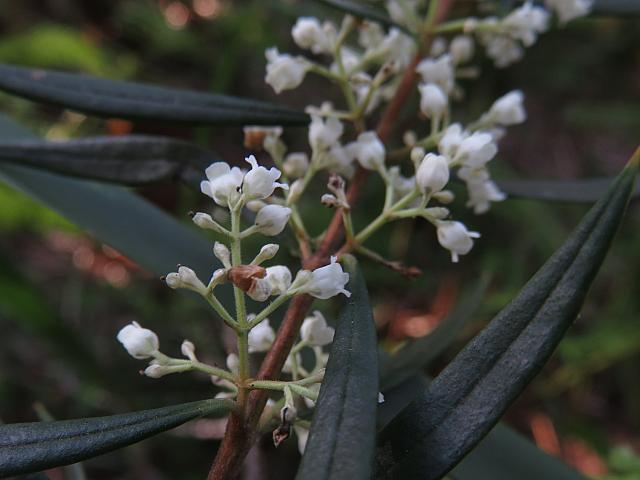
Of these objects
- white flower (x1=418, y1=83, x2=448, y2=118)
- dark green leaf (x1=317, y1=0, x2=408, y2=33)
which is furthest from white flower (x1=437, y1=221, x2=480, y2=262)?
dark green leaf (x1=317, y1=0, x2=408, y2=33)

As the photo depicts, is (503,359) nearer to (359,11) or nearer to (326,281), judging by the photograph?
(326,281)

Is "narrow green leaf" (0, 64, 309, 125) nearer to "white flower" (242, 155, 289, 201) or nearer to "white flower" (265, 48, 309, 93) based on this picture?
"white flower" (265, 48, 309, 93)

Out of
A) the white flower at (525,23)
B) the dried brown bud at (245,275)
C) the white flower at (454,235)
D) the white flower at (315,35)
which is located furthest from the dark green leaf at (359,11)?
the dried brown bud at (245,275)

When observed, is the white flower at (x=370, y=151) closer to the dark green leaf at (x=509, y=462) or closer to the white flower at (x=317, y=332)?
the white flower at (x=317, y=332)

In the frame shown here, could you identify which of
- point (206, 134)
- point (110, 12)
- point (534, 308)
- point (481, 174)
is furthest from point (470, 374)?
point (110, 12)

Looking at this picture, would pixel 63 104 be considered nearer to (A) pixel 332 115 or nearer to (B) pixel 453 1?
(A) pixel 332 115

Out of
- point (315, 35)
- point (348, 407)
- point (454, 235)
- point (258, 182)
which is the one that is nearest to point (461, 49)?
point (315, 35)
